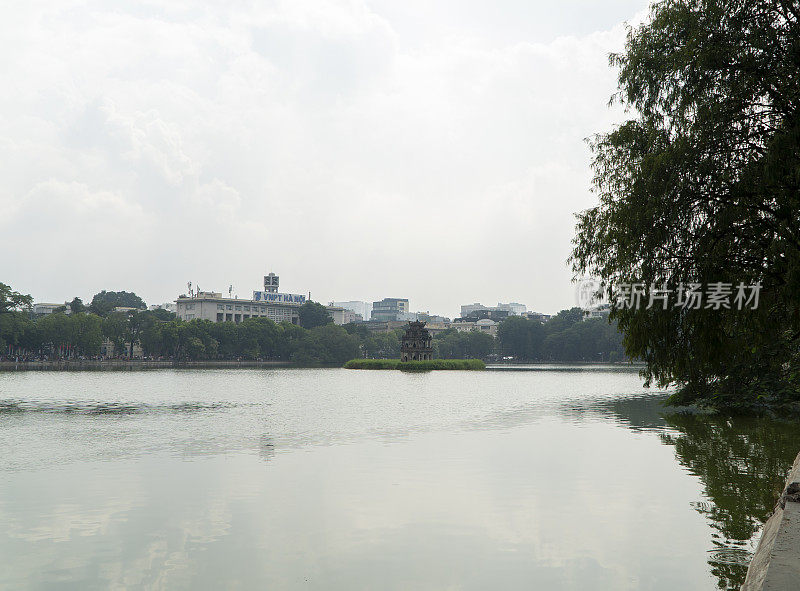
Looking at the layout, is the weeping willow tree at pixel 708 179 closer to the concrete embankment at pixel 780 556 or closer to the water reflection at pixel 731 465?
the water reflection at pixel 731 465

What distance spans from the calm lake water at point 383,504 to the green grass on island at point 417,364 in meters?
106

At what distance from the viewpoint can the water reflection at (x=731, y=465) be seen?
12820mm

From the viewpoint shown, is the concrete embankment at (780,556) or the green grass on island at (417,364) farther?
the green grass on island at (417,364)

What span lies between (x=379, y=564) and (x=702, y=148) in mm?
12443

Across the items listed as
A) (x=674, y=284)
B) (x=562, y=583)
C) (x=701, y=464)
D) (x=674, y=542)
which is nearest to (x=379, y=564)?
(x=562, y=583)

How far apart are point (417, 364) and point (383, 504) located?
4809 inches

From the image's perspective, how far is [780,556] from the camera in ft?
27.8

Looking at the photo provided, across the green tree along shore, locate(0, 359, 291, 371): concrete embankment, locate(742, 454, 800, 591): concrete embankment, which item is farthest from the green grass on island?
locate(742, 454, 800, 591): concrete embankment

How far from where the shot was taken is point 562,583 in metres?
11.1

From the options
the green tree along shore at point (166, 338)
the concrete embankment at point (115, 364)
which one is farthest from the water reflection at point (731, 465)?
the green tree along shore at point (166, 338)

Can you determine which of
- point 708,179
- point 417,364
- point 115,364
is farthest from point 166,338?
point 708,179

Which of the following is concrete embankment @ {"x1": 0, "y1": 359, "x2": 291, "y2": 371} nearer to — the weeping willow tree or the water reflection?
the water reflection

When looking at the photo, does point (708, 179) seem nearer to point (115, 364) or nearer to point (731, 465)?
point (731, 465)

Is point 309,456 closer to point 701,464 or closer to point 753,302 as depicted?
point 701,464
